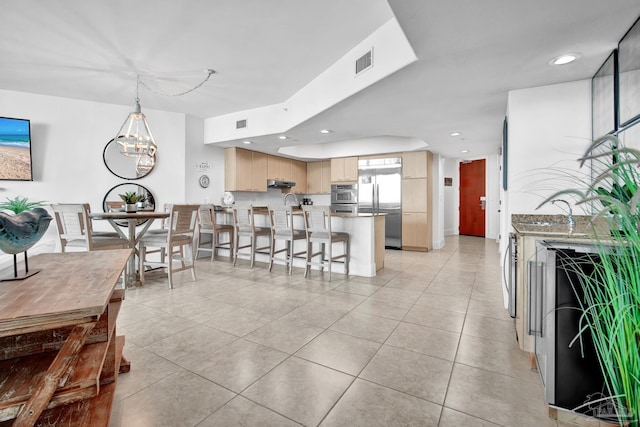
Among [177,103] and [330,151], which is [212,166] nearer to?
[177,103]

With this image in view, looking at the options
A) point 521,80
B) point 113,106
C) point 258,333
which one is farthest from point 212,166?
point 521,80

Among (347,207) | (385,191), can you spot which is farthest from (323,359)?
(347,207)

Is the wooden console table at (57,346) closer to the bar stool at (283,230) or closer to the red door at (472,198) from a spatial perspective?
the bar stool at (283,230)

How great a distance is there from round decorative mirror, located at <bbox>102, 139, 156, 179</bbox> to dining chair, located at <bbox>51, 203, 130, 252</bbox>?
143cm

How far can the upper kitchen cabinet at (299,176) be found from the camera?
7.43 metres

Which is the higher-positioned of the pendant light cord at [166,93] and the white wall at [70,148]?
the pendant light cord at [166,93]

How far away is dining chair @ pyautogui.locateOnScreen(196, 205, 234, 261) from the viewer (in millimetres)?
4980

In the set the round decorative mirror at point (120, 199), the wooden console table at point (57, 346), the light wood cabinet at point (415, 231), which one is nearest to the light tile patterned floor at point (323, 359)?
the wooden console table at point (57, 346)

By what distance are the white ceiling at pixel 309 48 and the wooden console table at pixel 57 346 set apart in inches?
76.1

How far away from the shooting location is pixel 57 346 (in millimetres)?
1117

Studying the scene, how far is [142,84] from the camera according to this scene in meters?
3.81

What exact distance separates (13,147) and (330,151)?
5484mm

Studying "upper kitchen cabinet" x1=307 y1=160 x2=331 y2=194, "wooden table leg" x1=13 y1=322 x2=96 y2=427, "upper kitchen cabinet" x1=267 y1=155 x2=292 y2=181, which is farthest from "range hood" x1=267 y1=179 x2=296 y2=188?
"wooden table leg" x1=13 y1=322 x2=96 y2=427

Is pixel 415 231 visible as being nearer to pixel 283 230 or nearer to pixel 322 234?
pixel 322 234
